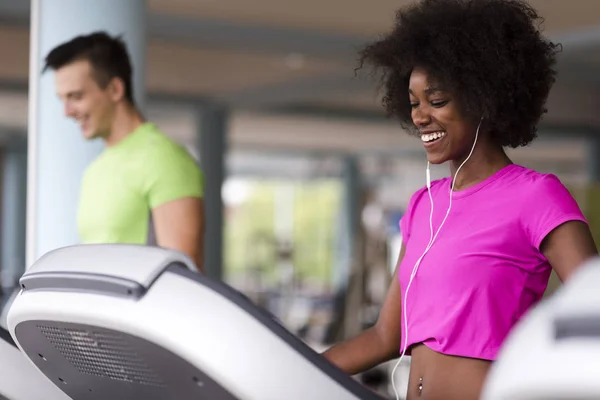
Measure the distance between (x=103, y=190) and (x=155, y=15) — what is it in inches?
183

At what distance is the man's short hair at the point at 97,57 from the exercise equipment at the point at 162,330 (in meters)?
1.25

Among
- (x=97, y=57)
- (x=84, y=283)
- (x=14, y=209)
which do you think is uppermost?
(x=97, y=57)

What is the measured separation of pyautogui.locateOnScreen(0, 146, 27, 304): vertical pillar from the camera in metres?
13.2

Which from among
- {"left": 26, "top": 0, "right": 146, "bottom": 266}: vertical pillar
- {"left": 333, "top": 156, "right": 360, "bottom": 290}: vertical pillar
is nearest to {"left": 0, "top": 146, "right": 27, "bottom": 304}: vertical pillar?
{"left": 333, "top": 156, "right": 360, "bottom": 290}: vertical pillar

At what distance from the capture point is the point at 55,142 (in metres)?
3.38

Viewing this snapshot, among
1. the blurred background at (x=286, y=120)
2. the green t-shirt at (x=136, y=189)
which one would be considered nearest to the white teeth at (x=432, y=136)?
the blurred background at (x=286, y=120)

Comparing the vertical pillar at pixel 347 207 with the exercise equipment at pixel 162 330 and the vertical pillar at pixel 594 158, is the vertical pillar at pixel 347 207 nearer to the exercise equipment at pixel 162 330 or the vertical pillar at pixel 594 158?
the vertical pillar at pixel 594 158

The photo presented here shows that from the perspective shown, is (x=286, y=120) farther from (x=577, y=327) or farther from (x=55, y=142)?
(x=577, y=327)

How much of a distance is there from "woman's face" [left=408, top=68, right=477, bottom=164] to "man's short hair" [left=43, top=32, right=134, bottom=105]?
0.98 metres

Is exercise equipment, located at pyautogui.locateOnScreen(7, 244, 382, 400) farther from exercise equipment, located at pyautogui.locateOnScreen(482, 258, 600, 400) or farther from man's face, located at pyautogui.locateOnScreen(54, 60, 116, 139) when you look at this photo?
man's face, located at pyautogui.locateOnScreen(54, 60, 116, 139)

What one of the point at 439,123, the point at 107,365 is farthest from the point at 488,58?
the point at 107,365

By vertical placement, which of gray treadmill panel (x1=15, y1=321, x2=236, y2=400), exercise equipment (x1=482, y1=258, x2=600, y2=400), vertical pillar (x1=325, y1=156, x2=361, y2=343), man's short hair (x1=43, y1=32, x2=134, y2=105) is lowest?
vertical pillar (x1=325, y1=156, x2=361, y2=343)

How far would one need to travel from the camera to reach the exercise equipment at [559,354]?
66 centimetres

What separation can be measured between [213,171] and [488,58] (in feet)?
28.2
